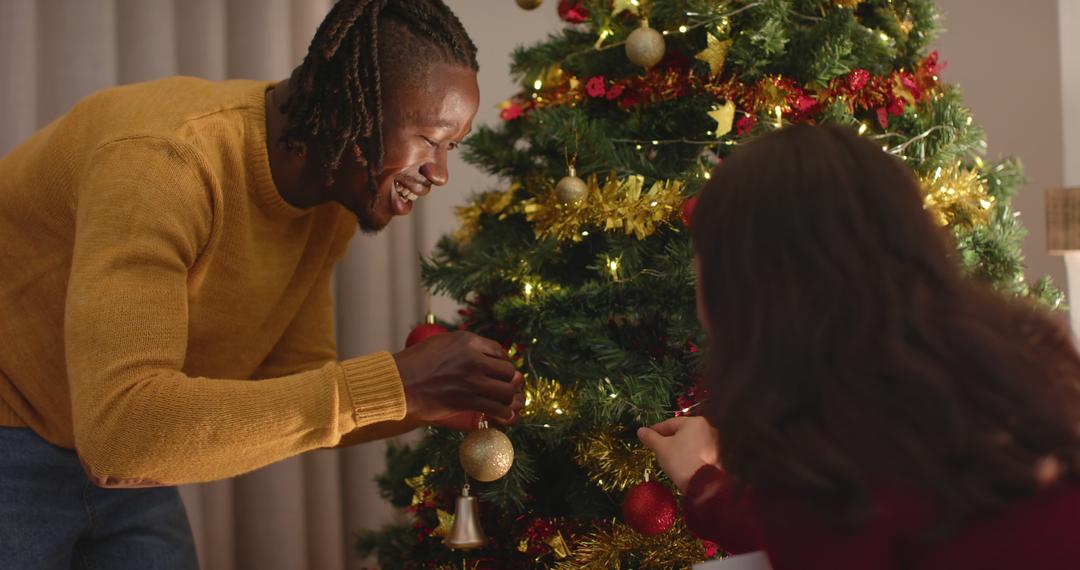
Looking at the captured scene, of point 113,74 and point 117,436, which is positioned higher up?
point 113,74

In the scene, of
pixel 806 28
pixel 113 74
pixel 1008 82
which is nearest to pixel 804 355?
pixel 806 28

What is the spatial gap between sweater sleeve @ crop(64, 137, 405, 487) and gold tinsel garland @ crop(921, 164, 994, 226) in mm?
746

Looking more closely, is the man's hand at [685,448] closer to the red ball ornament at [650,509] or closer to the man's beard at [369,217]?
the red ball ornament at [650,509]

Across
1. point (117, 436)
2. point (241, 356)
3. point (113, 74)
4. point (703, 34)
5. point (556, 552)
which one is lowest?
point (556, 552)

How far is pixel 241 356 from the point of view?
48.4 inches

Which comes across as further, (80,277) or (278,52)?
(278,52)

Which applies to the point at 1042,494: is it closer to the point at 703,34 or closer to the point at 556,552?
the point at 556,552

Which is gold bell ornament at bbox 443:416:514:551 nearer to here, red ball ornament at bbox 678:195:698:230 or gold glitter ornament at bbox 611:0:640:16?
red ball ornament at bbox 678:195:698:230

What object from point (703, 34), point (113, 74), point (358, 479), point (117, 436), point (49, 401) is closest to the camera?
point (117, 436)

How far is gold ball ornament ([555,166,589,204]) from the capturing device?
4.17 ft

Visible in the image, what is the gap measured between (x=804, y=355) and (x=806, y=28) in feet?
2.46

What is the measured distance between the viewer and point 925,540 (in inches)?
25.6

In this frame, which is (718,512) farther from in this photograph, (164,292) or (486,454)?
(164,292)

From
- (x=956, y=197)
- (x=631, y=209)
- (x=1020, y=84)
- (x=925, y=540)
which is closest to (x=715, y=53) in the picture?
(x=631, y=209)
